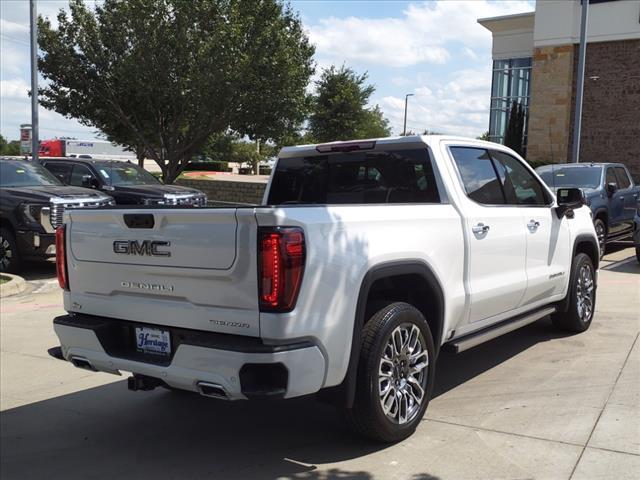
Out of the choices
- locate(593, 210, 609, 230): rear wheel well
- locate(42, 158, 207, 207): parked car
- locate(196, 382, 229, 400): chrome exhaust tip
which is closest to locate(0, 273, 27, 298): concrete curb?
locate(42, 158, 207, 207): parked car

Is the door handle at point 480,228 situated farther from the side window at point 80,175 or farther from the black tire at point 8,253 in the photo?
the side window at point 80,175

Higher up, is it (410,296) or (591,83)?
(591,83)

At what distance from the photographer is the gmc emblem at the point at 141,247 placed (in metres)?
3.64

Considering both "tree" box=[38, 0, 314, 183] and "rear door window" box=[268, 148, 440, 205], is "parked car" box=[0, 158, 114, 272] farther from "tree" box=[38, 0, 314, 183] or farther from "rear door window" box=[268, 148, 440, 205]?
"tree" box=[38, 0, 314, 183]

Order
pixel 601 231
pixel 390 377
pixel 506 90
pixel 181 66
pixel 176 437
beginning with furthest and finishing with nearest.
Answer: pixel 506 90
pixel 181 66
pixel 601 231
pixel 176 437
pixel 390 377

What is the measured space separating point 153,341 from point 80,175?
1135cm

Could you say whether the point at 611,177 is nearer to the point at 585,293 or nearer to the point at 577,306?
the point at 585,293

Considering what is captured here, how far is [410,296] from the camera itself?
4.36 m

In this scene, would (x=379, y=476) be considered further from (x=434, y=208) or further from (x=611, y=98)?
(x=611, y=98)

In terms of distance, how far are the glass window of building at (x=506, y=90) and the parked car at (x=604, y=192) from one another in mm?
24845

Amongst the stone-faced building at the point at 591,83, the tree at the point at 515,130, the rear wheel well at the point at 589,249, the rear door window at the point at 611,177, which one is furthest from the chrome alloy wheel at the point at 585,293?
the tree at the point at 515,130

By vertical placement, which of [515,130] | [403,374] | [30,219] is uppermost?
[515,130]

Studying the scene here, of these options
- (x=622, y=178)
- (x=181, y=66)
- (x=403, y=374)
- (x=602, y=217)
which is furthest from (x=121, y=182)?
(x=403, y=374)

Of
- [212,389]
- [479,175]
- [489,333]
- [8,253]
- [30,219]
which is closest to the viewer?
[212,389]
